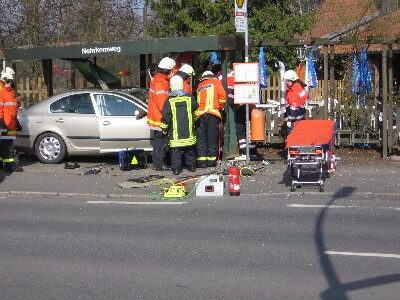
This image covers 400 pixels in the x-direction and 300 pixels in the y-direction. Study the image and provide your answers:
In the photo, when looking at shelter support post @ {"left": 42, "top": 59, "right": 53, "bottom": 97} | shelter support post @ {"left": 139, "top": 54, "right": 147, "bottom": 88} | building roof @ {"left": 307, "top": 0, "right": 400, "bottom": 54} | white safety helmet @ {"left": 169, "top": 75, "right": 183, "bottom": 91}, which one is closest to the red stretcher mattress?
white safety helmet @ {"left": 169, "top": 75, "right": 183, "bottom": 91}

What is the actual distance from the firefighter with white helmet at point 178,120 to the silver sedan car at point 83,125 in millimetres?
1049

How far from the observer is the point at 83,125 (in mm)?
16891

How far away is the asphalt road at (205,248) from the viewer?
772 cm

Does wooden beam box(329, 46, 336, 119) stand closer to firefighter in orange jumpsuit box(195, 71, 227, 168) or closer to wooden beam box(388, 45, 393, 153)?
wooden beam box(388, 45, 393, 153)

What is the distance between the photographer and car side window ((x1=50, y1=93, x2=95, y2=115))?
1703cm

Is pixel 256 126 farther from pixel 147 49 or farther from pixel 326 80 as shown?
pixel 147 49

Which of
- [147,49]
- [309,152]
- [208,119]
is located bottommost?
[309,152]

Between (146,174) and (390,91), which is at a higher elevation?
(390,91)

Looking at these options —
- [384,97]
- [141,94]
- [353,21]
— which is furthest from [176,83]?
[353,21]

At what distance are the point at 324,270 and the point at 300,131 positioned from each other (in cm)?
608

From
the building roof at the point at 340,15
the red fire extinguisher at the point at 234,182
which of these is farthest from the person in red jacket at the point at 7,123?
the building roof at the point at 340,15

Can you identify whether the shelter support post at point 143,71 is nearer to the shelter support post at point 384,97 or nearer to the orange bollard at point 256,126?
the orange bollard at point 256,126

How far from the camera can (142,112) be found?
16.6 meters

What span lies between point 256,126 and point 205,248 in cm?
804
